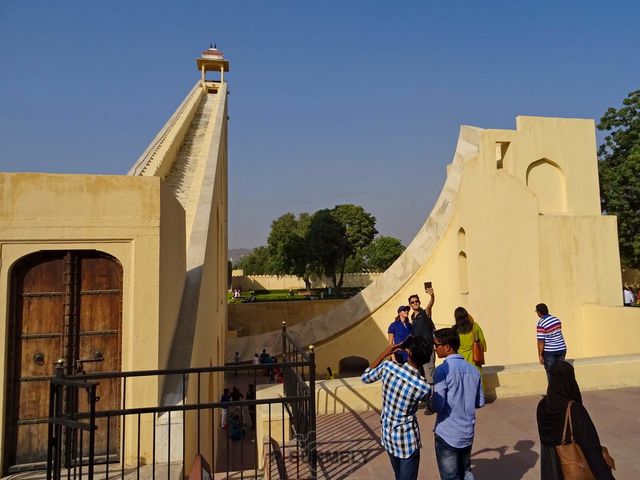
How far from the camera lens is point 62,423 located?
262 cm

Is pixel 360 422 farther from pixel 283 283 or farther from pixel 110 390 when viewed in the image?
pixel 283 283

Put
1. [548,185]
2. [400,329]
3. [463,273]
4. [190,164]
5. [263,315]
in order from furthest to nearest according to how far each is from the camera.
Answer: [263,315], [190,164], [463,273], [548,185], [400,329]

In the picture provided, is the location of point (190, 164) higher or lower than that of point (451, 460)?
higher

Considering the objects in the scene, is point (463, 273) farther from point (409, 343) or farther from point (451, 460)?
point (409, 343)

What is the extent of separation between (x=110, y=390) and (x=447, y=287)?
870cm

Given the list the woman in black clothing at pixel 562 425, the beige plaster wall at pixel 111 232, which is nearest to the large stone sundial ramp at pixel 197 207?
the beige plaster wall at pixel 111 232

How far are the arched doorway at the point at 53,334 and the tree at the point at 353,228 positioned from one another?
25460 mm

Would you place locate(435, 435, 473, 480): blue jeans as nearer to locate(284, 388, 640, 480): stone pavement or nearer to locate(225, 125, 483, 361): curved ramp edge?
locate(284, 388, 640, 480): stone pavement

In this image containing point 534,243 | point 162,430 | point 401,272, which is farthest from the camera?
point 401,272

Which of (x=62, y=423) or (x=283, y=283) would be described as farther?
(x=283, y=283)

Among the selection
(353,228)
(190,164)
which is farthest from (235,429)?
(353,228)

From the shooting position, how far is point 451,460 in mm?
2496

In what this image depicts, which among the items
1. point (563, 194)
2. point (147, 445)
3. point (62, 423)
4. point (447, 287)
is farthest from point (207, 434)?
point (563, 194)

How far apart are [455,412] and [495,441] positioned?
171cm
